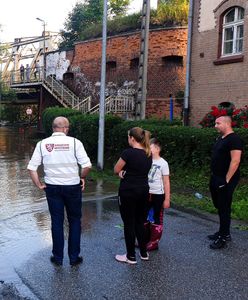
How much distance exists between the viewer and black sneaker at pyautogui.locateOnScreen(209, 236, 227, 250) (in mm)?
6216

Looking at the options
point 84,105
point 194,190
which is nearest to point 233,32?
point 194,190

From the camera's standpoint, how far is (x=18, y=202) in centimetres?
975

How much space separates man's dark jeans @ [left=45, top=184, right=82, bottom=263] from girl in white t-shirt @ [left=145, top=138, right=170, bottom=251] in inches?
41.4

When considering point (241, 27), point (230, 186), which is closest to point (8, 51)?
point (241, 27)

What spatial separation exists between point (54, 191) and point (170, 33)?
851 inches

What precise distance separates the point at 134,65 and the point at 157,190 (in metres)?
22.8

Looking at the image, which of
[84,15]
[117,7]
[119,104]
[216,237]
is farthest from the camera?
[117,7]

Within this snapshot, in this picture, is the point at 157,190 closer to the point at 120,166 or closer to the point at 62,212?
the point at 120,166

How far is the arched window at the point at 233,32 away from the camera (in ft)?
47.2

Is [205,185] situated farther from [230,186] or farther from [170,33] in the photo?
[170,33]

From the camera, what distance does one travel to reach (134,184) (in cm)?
537

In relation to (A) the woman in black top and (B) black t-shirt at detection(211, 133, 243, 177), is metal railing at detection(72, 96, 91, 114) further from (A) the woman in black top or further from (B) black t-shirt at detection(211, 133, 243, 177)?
(A) the woman in black top

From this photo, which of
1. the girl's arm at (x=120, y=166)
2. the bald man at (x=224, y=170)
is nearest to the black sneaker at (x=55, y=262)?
the girl's arm at (x=120, y=166)

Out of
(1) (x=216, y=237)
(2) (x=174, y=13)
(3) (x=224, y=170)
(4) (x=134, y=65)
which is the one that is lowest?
(1) (x=216, y=237)
